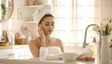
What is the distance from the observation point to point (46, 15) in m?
2.73

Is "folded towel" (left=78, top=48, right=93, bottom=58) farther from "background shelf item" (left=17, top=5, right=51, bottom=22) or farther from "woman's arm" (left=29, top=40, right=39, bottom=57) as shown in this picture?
"background shelf item" (left=17, top=5, right=51, bottom=22)

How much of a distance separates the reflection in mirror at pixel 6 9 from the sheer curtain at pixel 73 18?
1.36 m

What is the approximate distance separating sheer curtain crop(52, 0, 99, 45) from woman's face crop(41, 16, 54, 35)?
3.30 meters

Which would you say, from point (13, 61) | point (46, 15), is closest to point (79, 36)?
point (46, 15)

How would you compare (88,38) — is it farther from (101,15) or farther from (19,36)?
(19,36)

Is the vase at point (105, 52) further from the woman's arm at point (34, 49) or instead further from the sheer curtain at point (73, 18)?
the sheer curtain at point (73, 18)

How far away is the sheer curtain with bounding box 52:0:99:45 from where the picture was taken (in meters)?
5.92

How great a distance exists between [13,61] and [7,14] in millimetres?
3321

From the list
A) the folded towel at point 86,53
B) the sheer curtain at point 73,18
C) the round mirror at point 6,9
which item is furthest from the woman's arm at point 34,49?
the sheer curtain at point 73,18

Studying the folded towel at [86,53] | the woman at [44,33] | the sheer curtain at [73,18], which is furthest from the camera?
the sheer curtain at [73,18]

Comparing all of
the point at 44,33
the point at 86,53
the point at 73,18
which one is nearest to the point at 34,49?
the point at 44,33

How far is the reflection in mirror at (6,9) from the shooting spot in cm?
494

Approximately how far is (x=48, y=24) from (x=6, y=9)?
2.68 metres

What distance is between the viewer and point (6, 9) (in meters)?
5.09
